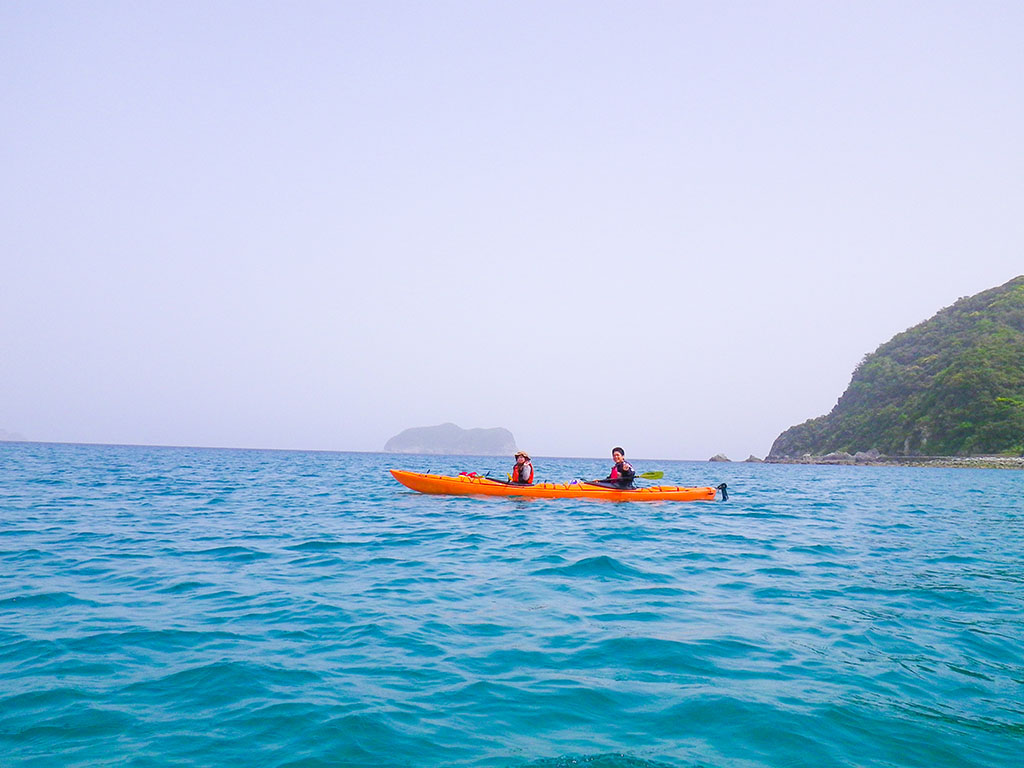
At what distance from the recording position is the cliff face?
220ft

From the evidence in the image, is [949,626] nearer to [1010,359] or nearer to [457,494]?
[457,494]

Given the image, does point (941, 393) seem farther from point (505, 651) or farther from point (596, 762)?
point (596, 762)

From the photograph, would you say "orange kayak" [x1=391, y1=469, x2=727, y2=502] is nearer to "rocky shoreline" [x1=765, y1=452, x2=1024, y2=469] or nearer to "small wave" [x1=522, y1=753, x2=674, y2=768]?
"small wave" [x1=522, y1=753, x2=674, y2=768]

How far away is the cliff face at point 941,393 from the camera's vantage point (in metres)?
67.0

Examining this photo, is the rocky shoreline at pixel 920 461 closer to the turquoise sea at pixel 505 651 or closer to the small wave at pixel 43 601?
the turquoise sea at pixel 505 651

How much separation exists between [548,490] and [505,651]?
543 inches

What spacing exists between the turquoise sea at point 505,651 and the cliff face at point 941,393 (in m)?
68.0

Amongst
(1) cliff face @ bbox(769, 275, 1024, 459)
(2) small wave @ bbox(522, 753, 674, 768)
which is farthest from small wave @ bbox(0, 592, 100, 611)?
(1) cliff face @ bbox(769, 275, 1024, 459)

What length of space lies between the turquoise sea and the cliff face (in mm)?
68024

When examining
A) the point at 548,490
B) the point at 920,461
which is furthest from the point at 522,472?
the point at 920,461

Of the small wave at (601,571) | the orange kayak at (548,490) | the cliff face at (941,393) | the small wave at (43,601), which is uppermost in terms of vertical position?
the cliff face at (941,393)

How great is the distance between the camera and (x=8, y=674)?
4.90 metres

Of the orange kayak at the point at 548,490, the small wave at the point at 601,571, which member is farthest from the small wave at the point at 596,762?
the orange kayak at the point at 548,490

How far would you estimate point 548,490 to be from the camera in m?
19.3
